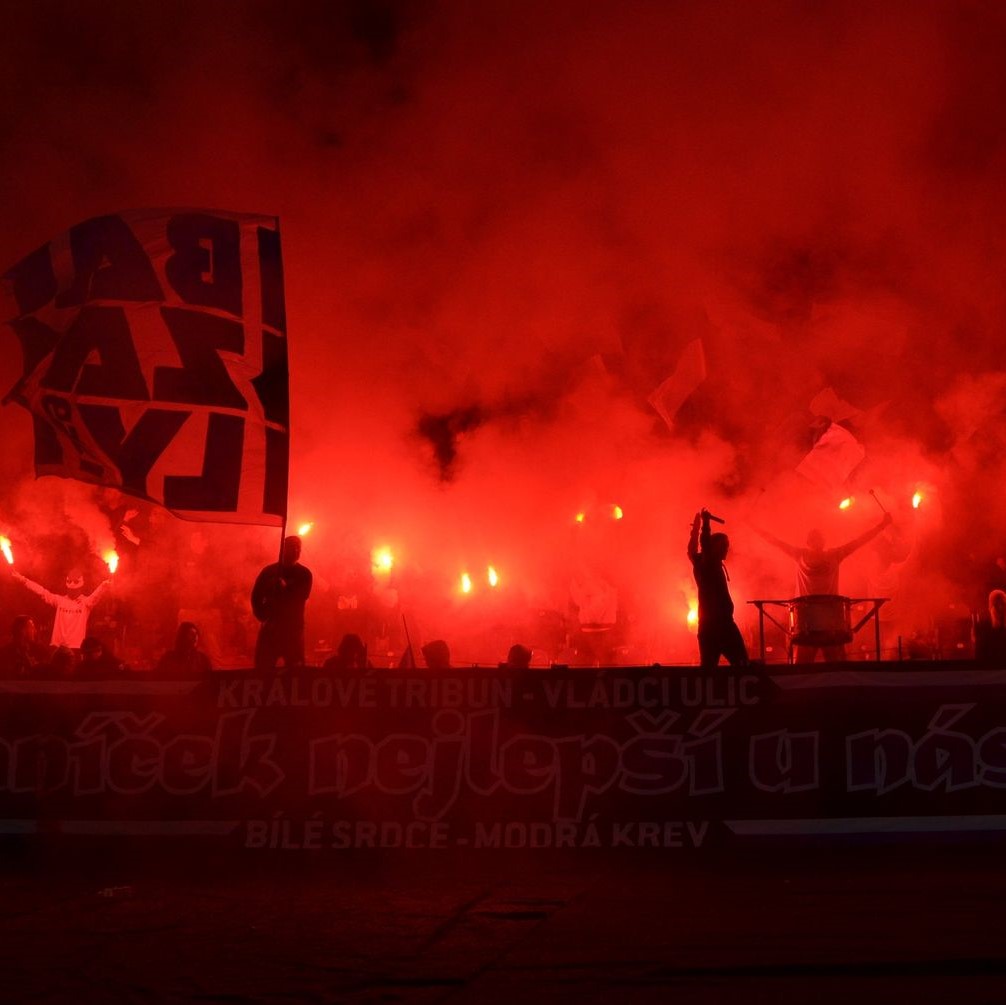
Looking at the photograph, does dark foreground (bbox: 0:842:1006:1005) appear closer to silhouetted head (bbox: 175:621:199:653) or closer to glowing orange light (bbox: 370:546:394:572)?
silhouetted head (bbox: 175:621:199:653)

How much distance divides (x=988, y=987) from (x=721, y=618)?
3263 mm

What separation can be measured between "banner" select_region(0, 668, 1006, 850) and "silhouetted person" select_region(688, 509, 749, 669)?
3.23 feet

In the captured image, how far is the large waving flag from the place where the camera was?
5.82m

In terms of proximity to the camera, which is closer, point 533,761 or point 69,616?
point 533,761

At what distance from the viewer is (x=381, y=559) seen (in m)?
12.4

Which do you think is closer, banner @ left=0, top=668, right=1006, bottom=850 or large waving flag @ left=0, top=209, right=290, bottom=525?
banner @ left=0, top=668, right=1006, bottom=850

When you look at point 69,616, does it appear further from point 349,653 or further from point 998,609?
point 998,609

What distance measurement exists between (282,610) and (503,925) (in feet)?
8.85

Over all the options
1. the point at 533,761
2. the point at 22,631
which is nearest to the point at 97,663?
the point at 22,631

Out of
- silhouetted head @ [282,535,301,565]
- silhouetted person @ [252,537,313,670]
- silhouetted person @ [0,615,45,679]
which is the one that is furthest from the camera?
silhouetted person @ [0,615,45,679]

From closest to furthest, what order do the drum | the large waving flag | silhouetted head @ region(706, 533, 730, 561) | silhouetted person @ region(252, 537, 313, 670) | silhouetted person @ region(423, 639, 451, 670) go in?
the large waving flag, silhouetted person @ region(252, 537, 313, 670), silhouetted head @ region(706, 533, 730, 561), silhouetted person @ region(423, 639, 451, 670), the drum

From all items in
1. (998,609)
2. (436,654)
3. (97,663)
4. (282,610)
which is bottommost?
(97,663)

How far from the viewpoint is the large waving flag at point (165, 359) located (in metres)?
5.82

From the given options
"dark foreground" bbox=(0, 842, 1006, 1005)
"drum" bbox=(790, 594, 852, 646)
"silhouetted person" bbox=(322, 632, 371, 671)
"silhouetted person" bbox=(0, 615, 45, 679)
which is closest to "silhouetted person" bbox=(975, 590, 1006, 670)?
"drum" bbox=(790, 594, 852, 646)
